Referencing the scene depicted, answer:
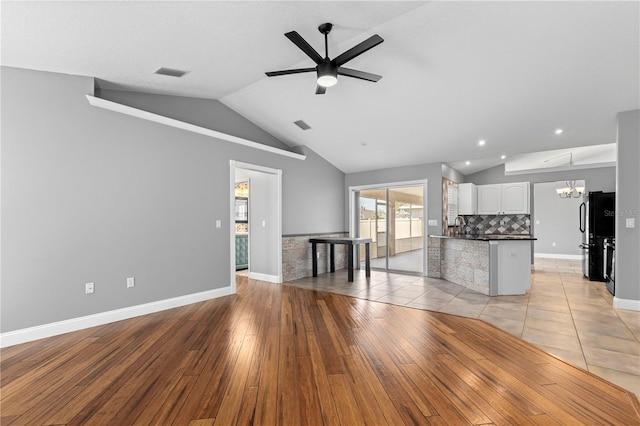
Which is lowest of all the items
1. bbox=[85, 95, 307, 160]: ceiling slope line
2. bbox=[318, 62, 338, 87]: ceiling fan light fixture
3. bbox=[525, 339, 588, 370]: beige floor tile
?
bbox=[525, 339, 588, 370]: beige floor tile

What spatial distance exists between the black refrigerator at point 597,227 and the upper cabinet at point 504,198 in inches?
63.5

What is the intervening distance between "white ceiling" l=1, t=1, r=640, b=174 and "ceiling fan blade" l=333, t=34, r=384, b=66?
407 mm

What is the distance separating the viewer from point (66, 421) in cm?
177

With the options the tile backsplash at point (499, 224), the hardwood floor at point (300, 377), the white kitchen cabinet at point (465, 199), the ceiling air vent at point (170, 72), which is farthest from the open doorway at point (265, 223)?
the tile backsplash at point (499, 224)

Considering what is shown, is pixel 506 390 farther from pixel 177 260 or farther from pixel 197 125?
pixel 197 125

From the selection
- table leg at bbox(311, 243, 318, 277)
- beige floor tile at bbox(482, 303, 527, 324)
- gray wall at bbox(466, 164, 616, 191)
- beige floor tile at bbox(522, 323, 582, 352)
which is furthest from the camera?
gray wall at bbox(466, 164, 616, 191)

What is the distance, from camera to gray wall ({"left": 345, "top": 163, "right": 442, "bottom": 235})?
620 cm

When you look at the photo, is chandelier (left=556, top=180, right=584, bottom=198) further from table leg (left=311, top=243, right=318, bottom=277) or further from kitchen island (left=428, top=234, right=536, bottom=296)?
table leg (left=311, top=243, right=318, bottom=277)

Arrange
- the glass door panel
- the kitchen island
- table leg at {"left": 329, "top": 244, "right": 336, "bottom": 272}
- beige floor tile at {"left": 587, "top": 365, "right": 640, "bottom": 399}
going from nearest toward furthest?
beige floor tile at {"left": 587, "top": 365, "right": 640, "bottom": 399}, the kitchen island, the glass door panel, table leg at {"left": 329, "top": 244, "right": 336, "bottom": 272}

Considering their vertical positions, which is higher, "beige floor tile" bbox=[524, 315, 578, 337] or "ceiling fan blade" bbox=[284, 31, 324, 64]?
"ceiling fan blade" bbox=[284, 31, 324, 64]

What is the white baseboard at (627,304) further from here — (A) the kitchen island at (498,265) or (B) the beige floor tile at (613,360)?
(B) the beige floor tile at (613,360)

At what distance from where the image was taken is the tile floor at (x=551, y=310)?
257 cm

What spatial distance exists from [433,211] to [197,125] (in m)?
4.91

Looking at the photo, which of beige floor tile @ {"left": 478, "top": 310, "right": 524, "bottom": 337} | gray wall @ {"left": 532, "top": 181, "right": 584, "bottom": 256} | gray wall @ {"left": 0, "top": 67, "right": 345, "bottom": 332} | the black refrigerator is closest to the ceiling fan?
gray wall @ {"left": 0, "top": 67, "right": 345, "bottom": 332}
